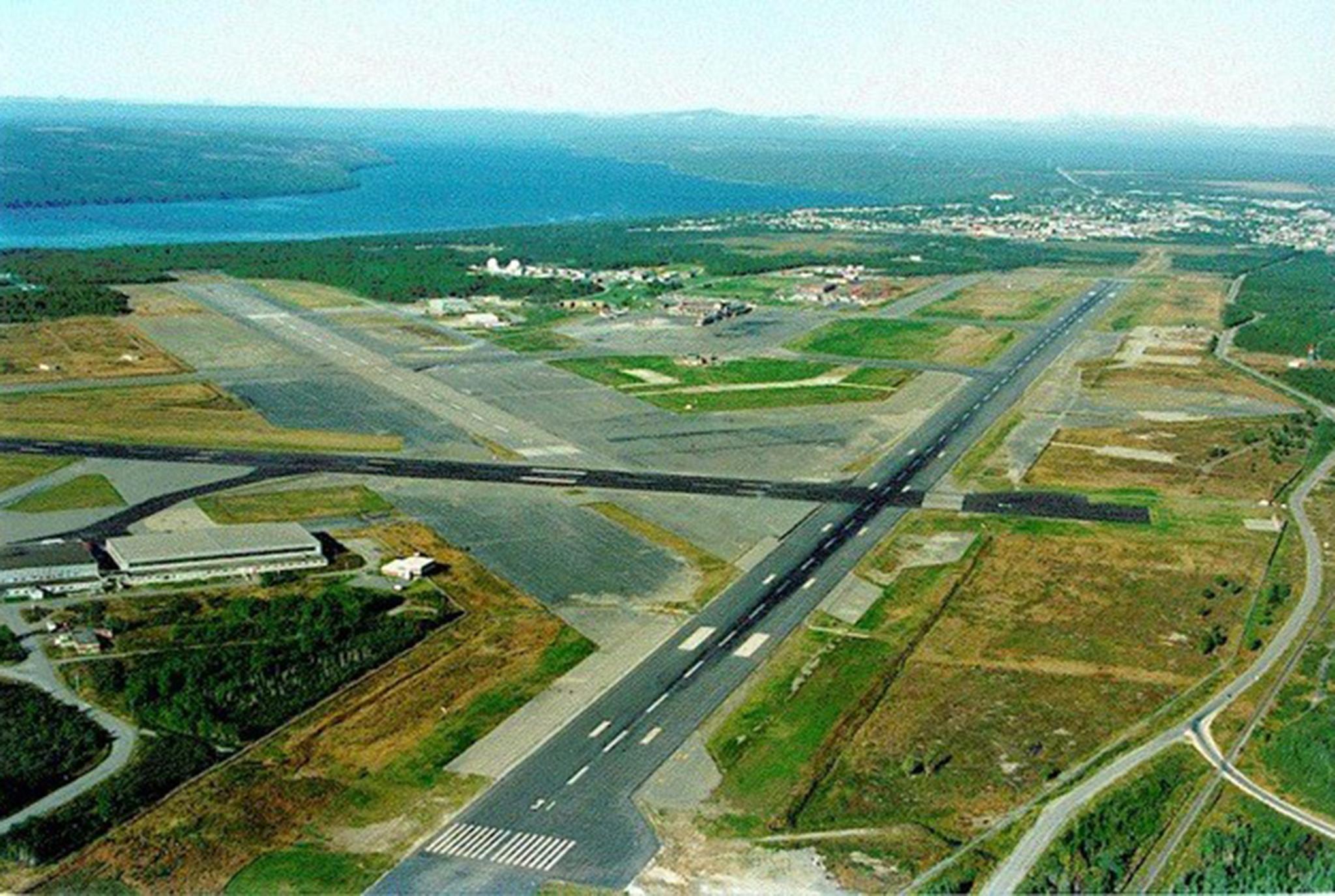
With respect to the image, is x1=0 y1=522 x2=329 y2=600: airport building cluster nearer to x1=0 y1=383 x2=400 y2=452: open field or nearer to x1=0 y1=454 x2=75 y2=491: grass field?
x1=0 y1=454 x2=75 y2=491: grass field

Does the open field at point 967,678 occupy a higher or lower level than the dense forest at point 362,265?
lower

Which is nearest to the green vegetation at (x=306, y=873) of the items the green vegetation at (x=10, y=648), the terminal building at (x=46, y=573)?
the green vegetation at (x=10, y=648)

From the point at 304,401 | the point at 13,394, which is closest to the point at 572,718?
the point at 304,401

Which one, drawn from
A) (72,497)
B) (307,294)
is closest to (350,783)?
(72,497)

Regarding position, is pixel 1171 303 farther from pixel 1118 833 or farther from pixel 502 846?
pixel 502 846

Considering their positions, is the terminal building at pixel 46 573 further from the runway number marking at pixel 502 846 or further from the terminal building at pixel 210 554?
the runway number marking at pixel 502 846
